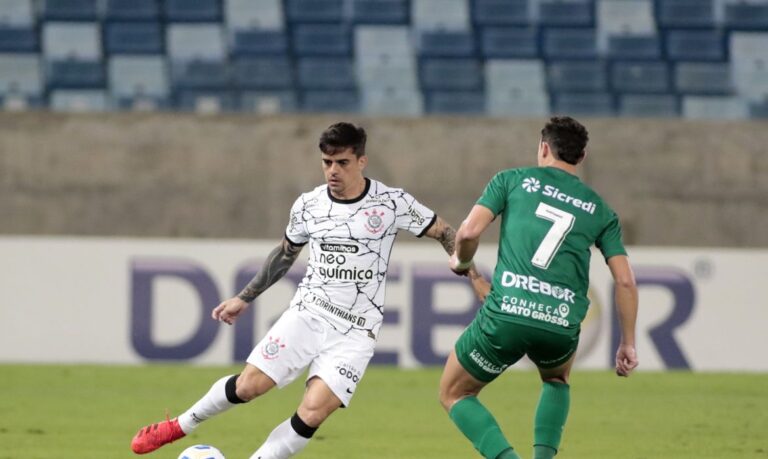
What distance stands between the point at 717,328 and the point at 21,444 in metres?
8.15

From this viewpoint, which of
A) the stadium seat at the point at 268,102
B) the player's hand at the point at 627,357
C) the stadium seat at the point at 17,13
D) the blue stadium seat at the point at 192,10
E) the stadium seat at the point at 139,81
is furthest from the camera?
the blue stadium seat at the point at 192,10

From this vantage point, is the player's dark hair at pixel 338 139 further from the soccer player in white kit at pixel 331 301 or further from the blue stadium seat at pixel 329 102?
the blue stadium seat at pixel 329 102

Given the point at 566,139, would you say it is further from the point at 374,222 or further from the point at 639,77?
the point at 639,77

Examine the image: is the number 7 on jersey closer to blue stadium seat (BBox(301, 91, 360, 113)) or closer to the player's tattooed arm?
the player's tattooed arm

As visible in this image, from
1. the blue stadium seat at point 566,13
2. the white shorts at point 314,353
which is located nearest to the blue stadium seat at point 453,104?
the blue stadium seat at point 566,13

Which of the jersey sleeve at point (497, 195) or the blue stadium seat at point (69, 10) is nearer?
the jersey sleeve at point (497, 195)

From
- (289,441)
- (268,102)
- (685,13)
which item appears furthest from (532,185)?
(685,13)

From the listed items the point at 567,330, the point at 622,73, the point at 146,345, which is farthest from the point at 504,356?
the point at 622,73

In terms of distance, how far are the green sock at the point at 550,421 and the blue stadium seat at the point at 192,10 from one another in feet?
34.6

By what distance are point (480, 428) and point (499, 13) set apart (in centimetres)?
1117

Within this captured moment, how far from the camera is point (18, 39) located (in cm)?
1580

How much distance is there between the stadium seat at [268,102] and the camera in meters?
15.0

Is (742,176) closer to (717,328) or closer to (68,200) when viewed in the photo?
(717,328)

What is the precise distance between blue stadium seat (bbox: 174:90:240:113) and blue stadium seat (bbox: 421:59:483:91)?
2216 millimetres
